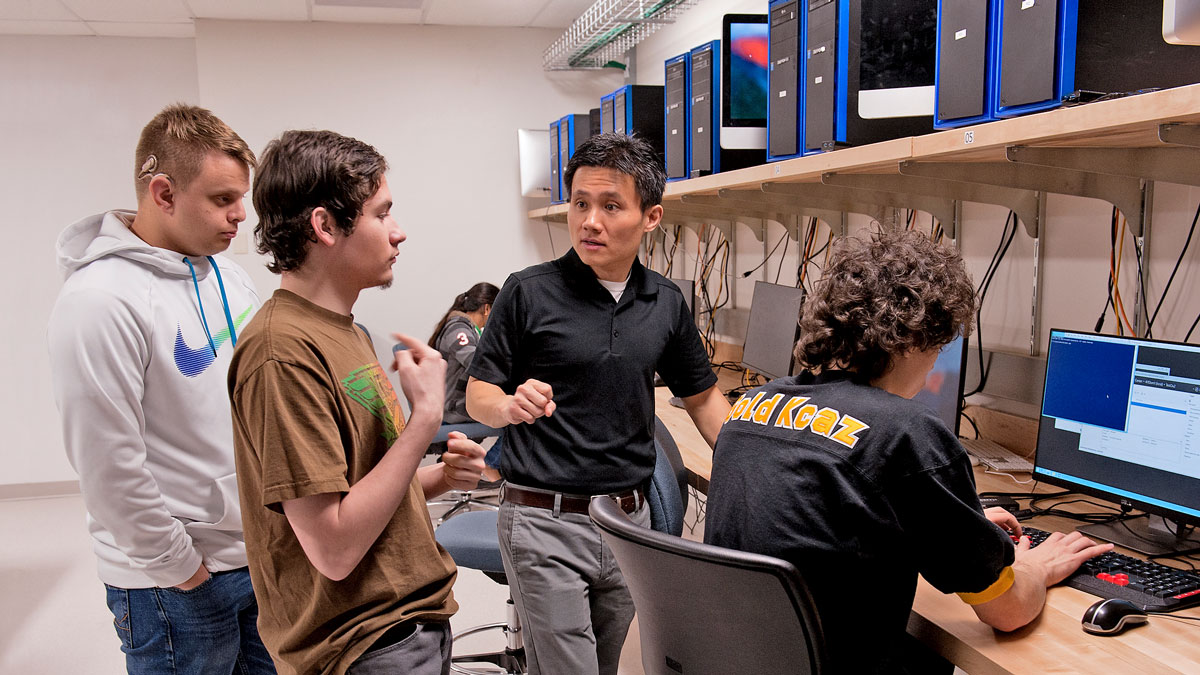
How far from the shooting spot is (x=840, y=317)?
1.28 metres

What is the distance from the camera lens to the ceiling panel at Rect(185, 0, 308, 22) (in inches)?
167

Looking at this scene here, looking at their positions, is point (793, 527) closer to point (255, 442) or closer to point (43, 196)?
point (255, 442)

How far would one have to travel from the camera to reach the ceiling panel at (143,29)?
4.66m

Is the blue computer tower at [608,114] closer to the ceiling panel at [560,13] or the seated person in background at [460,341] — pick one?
the seated person in background at [460,341]

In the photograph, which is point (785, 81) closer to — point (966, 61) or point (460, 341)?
point (966, 61)

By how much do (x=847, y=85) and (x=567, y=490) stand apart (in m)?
1.07

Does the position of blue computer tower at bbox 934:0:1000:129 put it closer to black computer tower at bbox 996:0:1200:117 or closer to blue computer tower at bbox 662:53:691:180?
black computer tower at bbox 996:0:1200:117

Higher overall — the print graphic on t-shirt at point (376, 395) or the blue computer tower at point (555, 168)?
the blue computer tower at point (555, 168)

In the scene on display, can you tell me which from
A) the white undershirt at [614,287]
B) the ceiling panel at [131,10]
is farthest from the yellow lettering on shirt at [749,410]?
the ceiling panel at [131,10]

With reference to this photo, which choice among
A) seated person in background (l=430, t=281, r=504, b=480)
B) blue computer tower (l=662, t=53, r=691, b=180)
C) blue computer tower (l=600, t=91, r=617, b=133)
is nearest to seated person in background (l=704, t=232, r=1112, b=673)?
blue computer tower (l=662, t=53, r=691, b=180)

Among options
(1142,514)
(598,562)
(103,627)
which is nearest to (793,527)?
(598,562)

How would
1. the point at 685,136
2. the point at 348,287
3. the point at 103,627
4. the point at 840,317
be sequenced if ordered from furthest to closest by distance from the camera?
the point at 103,627
the point at 685,136
the point at 840,317
the point at 348,287

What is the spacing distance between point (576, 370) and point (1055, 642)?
35.9 inches

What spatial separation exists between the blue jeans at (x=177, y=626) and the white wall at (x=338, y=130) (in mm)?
3449
